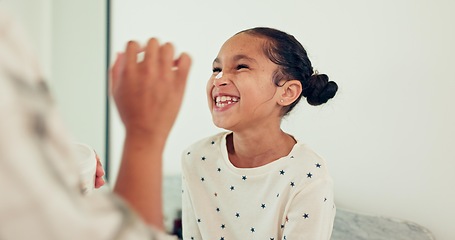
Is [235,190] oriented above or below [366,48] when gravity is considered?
below

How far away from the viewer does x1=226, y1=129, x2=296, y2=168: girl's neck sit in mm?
818

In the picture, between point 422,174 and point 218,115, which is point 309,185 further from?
point 422,174

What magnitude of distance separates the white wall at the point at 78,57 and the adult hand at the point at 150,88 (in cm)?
154

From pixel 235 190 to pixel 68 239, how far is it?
1.98 ft

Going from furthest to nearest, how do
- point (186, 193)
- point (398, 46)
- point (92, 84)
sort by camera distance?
point (92, 84) < point (398, 46) < point (186, 193)

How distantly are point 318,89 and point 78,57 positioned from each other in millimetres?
1251

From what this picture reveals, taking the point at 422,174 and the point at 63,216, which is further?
the point at 422,174

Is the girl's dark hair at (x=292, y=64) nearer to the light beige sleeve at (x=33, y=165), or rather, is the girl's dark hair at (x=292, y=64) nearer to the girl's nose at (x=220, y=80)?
the girl's nose at (x=220, y=80)

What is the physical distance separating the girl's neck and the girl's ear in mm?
56

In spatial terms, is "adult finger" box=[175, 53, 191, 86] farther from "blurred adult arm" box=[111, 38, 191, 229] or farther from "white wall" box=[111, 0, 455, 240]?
"white wall" box=[111, 0, 455, 240]

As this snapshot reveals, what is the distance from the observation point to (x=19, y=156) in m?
0.20

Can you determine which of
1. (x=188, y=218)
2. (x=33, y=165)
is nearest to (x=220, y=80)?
(x=188, y=218)

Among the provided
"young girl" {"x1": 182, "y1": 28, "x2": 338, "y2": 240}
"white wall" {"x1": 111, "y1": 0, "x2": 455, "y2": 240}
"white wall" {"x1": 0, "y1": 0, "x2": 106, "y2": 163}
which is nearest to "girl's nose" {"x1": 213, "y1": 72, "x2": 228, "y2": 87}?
"young girl" {"x1": 182, "y1": 28, "x2": 338, "y2": 240}

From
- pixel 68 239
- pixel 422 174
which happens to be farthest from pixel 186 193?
pixel 68 239
